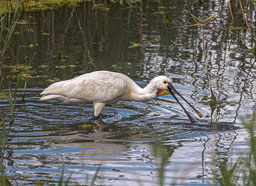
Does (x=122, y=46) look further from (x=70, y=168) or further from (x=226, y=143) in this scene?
(x=70, y=168)

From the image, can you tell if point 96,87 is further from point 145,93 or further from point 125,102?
point 125,102

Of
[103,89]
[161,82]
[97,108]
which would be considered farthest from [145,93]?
[97,108]

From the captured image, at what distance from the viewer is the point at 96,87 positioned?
660 centimetres

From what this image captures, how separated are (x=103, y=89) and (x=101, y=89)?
28 mm

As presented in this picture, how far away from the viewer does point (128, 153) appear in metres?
5.33

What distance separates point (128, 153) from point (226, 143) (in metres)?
1.14

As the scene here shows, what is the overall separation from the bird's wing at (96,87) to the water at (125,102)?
0.31 meters

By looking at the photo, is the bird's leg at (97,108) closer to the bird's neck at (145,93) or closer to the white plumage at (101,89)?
the white plumage at (101,89)

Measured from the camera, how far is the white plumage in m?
6.51

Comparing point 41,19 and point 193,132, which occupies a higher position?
point 41,19

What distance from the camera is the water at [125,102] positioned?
16.2ft

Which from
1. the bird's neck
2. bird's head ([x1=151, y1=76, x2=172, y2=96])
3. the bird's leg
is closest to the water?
the bird's leg

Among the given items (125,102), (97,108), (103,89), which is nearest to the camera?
(103,89)

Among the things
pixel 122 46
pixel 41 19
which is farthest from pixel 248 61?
pixel 41 19
